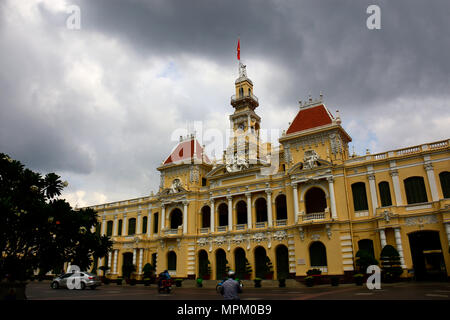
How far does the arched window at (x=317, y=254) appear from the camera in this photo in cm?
3015

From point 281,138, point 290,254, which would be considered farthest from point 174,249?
point 281,138

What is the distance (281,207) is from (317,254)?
22.3 feet

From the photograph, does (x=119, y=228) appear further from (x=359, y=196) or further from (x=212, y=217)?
(x=359, y=196)

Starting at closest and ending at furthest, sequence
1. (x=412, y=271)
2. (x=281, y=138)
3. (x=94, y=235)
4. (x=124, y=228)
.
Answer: (x=94, y=235) → (x=412, y=271) → (x=281, y=138) → (x=124, y=228)

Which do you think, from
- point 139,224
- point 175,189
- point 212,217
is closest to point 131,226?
point 139,224

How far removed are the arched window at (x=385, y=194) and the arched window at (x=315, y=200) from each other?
5.68 m

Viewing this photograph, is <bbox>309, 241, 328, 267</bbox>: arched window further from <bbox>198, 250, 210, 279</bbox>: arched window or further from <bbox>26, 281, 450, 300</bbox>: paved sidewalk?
<bbox>198, 250, 210, 279</bbox>: arched window

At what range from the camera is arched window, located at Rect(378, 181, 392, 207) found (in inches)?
1154

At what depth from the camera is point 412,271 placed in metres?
26.3

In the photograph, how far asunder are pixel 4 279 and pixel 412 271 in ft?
90.9

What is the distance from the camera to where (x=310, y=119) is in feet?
116

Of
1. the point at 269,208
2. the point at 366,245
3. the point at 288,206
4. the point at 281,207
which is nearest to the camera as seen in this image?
the point at 366,245

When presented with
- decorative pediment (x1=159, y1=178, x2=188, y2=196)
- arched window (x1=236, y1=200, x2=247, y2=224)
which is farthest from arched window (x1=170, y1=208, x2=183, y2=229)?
arched window (x1=236, y1=200, x2=247, y2=224)
